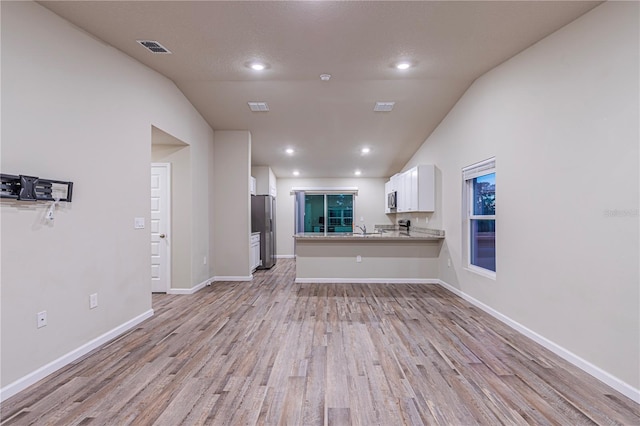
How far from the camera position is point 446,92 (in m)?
4.47

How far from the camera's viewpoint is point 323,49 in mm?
3277

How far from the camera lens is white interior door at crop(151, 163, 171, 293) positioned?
4758 mm

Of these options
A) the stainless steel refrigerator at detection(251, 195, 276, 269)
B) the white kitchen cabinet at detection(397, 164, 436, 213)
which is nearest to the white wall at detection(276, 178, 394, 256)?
the stainless steel refrigerator at detection(251, 195, 276, 269)

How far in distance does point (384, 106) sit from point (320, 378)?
4.01 m

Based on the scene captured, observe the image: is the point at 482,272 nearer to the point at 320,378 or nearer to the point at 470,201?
the point at 470,201

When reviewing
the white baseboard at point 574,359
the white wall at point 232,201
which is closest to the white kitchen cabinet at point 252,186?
the white wall at point 232,201

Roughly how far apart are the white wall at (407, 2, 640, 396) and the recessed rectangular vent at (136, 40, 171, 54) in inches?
146

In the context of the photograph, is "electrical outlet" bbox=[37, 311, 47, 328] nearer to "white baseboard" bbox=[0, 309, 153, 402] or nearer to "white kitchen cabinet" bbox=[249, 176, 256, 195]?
"white baseboard" bbox=[0, 309, 153, 402]

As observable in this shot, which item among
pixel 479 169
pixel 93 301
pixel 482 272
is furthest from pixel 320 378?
pixel 479 169

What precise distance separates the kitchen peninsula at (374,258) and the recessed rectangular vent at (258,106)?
89.2 inches

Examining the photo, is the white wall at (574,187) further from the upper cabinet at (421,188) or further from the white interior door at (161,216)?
the white interior door at (161,216)

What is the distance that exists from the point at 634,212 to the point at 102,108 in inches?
174

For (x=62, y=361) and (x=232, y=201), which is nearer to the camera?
(x=62, y=361)

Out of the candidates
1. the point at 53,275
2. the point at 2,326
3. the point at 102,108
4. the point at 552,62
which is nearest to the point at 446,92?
the point at 552,62
